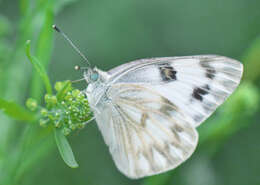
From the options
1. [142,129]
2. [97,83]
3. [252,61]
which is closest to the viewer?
[97,83]

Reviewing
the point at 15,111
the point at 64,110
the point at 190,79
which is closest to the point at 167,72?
the point at 190,79

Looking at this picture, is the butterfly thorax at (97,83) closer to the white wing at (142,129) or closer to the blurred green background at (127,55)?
the white wing at (142,129)

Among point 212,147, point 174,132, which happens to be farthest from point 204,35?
point 174,132

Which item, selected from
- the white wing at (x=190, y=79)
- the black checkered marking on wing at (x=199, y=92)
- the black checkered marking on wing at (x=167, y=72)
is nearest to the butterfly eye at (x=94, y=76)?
the white wing at (x=190, y=79)

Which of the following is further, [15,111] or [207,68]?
[207,68]

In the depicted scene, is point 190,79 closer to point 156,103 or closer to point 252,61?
point 156,103

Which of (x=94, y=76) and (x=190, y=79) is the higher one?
(x=94, y=76)

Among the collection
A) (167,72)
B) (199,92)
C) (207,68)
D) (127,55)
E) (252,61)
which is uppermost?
(127,55)
